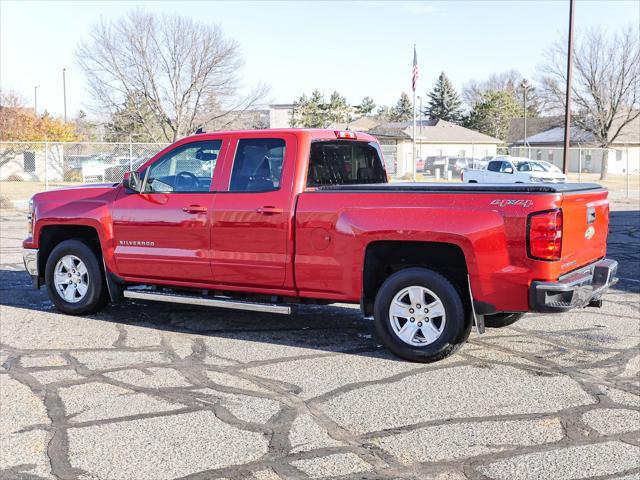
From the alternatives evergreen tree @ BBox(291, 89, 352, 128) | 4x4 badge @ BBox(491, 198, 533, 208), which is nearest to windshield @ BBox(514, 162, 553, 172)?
4x4 badge @ BBox(491, 198, 533, 208)

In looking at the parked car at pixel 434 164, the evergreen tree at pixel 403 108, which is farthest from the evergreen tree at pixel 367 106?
the parked car at pixel 434 164

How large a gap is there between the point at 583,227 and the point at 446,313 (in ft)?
4.35

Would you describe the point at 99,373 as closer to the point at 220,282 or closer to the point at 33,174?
the point at 220,282

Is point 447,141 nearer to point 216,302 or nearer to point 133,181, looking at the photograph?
point 133,181

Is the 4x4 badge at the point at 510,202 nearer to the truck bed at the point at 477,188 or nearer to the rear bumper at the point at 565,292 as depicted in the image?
the truck bed at the point at 477,188

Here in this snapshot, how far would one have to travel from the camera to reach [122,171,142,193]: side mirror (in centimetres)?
752

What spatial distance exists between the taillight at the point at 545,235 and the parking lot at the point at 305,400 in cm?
97

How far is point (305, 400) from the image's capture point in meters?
5.29

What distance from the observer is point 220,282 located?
7145 mm

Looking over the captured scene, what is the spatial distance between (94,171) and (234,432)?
30215 millimetres

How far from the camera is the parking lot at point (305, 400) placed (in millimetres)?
4191

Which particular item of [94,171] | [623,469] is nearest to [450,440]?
[623,469]

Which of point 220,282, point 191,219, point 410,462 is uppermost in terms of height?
point 191,219

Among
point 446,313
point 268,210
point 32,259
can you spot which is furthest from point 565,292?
point 32,259
